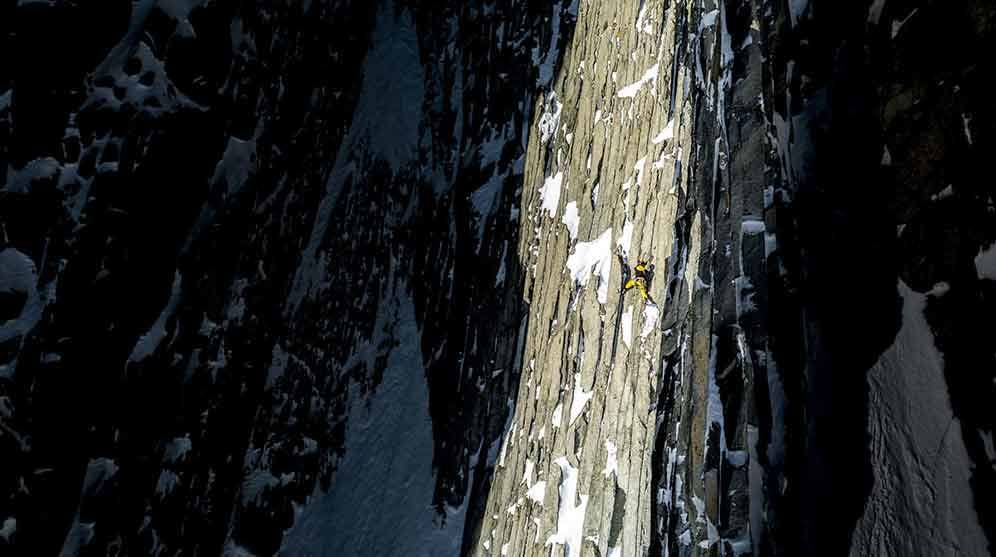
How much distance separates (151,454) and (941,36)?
6286mm

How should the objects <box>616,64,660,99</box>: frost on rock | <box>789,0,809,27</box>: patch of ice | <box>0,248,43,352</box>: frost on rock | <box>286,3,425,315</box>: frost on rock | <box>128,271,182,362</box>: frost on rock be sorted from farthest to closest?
1. <box>286,3,425,315</box>: frost on rock
2. <box>128,271,182,362</box>: frost on rock
3. <box>616,64,660,99</box>: frost on rock
4. <box>0,248,43,352</box>: frost on rock
5. <box>789,0,809,27</box>: patch of ice

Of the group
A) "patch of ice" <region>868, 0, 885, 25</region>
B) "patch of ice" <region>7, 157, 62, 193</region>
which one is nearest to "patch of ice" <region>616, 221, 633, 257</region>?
"patch of ice" <region>868, 0, 885, 25</region>

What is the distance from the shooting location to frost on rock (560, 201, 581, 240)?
6102 millimetres

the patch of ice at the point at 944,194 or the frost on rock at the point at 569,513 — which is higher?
the patch of ice at the point at 944,194

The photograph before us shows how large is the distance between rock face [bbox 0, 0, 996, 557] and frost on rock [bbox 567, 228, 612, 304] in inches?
1.5

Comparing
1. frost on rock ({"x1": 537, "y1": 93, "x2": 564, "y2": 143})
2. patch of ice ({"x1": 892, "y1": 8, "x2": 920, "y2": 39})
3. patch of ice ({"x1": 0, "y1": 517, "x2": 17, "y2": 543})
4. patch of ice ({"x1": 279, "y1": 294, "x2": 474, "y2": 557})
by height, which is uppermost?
frost on rock ({"x1": 537, "y1": 93, "x2": 564, "y2": 143})

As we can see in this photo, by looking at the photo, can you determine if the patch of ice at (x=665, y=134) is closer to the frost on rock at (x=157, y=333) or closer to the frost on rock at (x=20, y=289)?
the frost on rock at (x=157, y=333)

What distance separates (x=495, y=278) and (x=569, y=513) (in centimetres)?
353

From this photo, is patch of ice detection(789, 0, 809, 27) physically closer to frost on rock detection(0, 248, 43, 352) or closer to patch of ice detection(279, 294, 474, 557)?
frost on rock detection(0, 248, 43, 352)

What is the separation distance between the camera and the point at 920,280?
2.04 meters

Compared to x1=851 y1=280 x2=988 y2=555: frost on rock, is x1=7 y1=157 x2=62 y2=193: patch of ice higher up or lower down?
higher up

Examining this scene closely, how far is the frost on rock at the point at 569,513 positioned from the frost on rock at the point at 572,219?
239cm

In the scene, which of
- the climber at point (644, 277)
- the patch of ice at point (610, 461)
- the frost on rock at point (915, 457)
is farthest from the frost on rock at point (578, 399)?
the frost on rock at point (915, 457)

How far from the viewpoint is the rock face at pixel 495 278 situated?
2.07m
